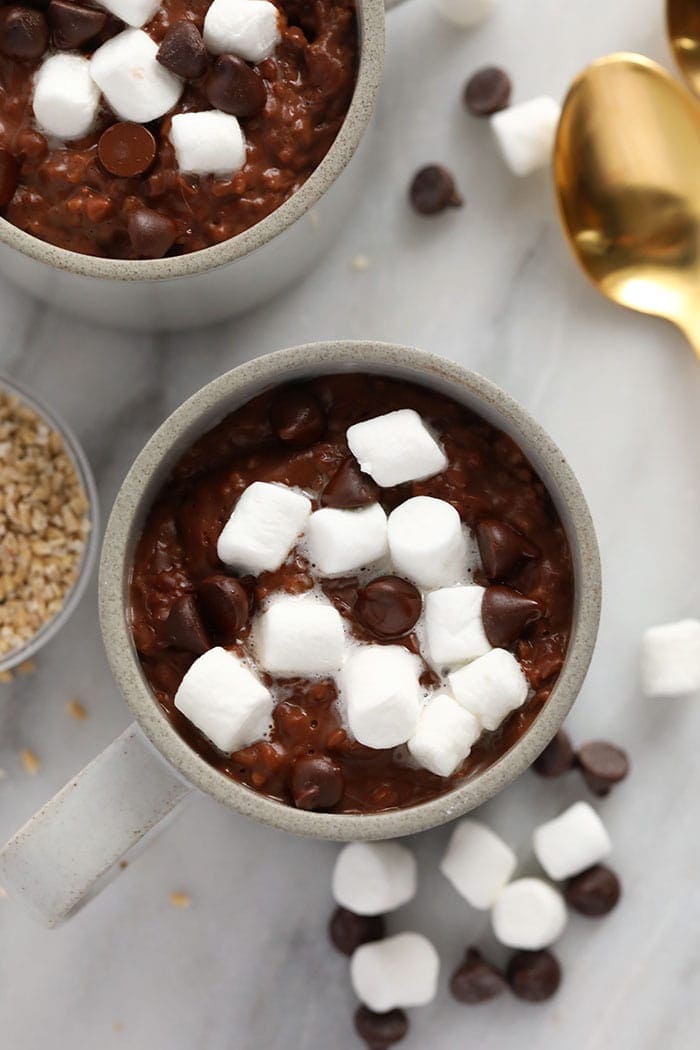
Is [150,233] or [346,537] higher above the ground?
[150,233]

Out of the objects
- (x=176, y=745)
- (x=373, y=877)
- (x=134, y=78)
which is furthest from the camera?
(x=373, y=877)

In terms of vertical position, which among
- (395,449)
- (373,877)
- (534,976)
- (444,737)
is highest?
(395,449)

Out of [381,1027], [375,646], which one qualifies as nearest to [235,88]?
[375,646]

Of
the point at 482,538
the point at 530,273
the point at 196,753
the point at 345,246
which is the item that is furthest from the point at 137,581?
the point at 530,273

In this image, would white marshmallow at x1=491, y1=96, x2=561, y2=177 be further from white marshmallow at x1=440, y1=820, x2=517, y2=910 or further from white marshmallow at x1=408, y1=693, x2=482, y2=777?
white marshmallow at x1=440, y1=820, x2=517, y2=910

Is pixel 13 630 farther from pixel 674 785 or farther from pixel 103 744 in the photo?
pixel 674 785

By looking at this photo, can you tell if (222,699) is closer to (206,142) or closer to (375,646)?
(375,646)

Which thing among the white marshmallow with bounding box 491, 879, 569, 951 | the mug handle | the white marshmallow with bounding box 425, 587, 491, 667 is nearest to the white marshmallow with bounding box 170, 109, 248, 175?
the white marshmallow with bounding box 425, 587, 491, 667

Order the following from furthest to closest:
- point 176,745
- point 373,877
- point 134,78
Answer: point 373,877 → point 134,78 → point 176,745
